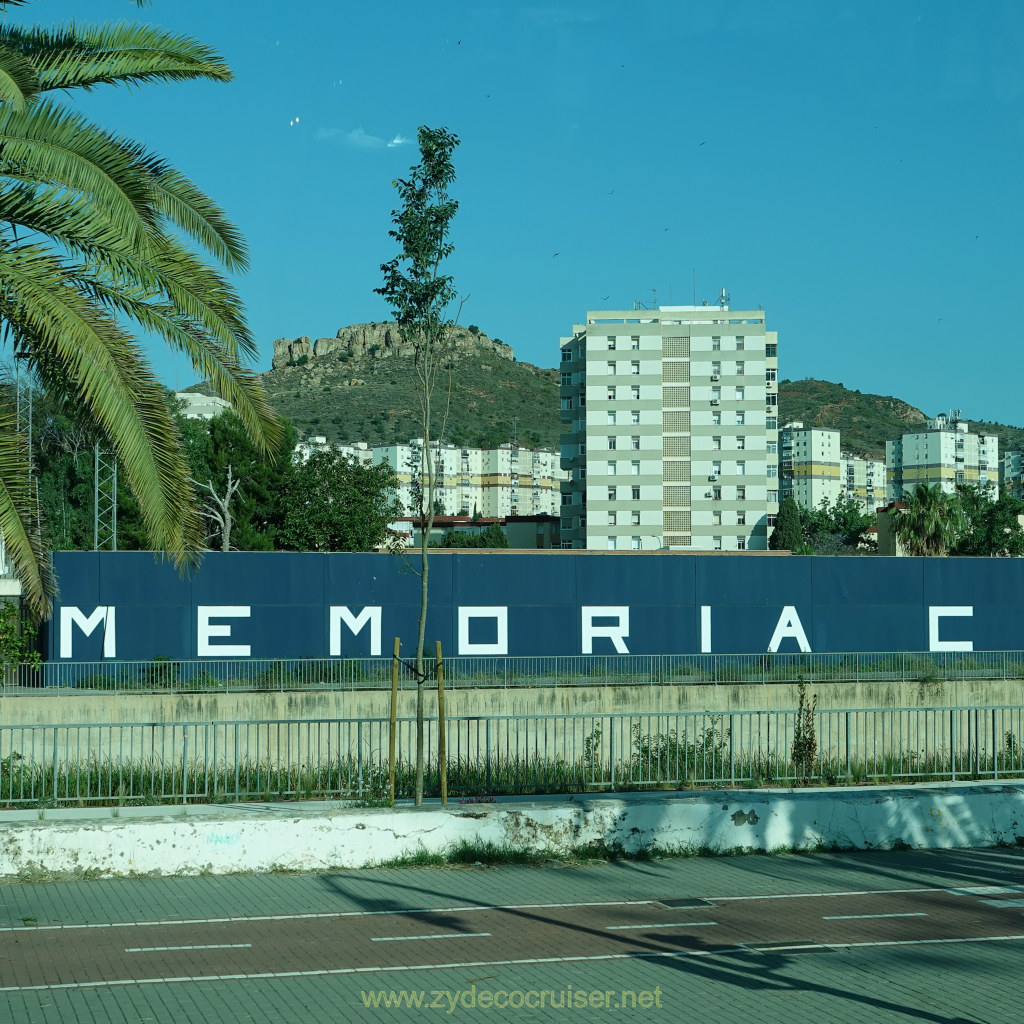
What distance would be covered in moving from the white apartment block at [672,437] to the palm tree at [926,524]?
3543 centimetres

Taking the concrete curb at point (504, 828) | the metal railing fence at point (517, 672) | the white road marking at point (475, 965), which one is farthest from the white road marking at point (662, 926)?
the metal railing fence at point (517, 672)

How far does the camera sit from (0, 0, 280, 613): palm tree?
34.4 feet

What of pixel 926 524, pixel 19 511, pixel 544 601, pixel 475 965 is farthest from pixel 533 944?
pixel 926 524

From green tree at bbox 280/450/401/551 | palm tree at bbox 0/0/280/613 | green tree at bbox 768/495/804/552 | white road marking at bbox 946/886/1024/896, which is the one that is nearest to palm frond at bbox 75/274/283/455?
palm tree at bbox 0/0/280/613

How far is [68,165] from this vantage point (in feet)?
34.9

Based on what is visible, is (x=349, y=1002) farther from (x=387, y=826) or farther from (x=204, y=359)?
(x=204, y=359)

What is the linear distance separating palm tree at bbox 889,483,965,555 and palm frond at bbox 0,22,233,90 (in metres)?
73.6

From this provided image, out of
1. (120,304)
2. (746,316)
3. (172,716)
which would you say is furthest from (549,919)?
(746,316)

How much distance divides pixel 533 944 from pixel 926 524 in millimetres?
74924

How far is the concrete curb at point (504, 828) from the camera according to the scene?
11.4 metres

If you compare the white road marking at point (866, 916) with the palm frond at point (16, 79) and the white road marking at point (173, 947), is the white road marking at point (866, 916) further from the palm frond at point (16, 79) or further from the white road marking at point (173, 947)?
the palm frond at point (16, 79)

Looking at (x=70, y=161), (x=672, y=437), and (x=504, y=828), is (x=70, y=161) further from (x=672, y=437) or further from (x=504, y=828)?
(x=672, y=437)

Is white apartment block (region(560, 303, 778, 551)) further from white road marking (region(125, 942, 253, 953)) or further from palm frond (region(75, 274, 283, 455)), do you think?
white road marking (region(125, 942, 253, 953))

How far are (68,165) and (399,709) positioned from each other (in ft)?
59.0
